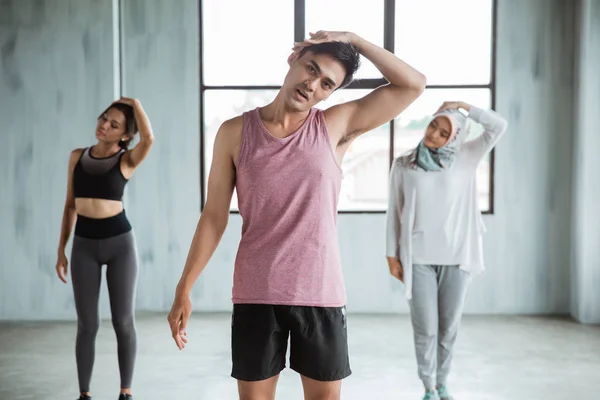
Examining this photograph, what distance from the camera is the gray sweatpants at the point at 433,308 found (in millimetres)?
3209

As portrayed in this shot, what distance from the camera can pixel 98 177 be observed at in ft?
10.6

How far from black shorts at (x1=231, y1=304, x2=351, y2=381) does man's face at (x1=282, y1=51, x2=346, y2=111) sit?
0.53 m

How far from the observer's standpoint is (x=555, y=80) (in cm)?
559

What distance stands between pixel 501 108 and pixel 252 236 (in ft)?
14.0

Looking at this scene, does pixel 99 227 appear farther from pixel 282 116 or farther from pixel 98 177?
pixel 282 116

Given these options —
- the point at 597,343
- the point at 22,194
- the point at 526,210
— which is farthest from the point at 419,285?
the point at 22,194

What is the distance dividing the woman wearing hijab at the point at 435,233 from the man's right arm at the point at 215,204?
1494mm

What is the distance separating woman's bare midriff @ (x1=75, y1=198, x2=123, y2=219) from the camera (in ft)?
10.6

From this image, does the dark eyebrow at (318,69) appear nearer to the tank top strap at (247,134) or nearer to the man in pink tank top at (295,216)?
the man in pink tank top at (295,216)

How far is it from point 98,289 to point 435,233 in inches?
60.9

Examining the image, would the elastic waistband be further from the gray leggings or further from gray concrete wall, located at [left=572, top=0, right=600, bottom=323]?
gray concrete wall, located at [left=572, top=0, right=600, bottom=323]

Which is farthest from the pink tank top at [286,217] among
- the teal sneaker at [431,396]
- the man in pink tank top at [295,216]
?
the teal sneaker at [431,396]

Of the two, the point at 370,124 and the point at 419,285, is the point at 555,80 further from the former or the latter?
the point at 370,124

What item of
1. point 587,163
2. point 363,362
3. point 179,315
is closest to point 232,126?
point 179,315
